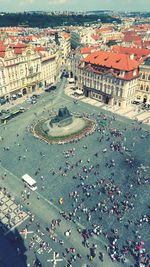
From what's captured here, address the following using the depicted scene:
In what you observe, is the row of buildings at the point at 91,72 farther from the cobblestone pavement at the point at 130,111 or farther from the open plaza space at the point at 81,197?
the open plaza space at the point at 81,197

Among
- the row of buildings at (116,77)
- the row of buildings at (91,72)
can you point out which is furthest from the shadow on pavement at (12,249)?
the row of buildings at (91,72)

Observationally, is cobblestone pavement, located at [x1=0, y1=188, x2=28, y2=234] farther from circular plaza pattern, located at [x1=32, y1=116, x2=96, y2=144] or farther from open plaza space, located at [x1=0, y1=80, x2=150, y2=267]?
Answer: circular plaza pattern, located at [x1=32, y1=116, x2=96, y2=144]

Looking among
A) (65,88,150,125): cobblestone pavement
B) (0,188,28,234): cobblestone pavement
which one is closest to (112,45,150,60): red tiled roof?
(65,88,150,125): cobblestone pavement

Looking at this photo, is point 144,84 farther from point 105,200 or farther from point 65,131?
point 105,200

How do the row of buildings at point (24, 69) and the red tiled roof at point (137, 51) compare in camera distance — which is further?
the red tiled roof at point (137, 51)

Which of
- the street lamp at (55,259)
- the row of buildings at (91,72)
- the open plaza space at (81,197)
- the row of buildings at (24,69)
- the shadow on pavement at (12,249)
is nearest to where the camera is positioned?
the street lamp at (55,259)

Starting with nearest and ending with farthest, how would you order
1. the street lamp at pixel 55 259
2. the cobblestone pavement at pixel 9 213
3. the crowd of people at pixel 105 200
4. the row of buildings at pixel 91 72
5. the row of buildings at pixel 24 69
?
the street lamp at pixel 55 259
the crowd of people at pixel 105 200
the cobblestone pavement at pixel 9 213
the row of buildings at pixel 91 72
the row of buildings at pixel 24 69
